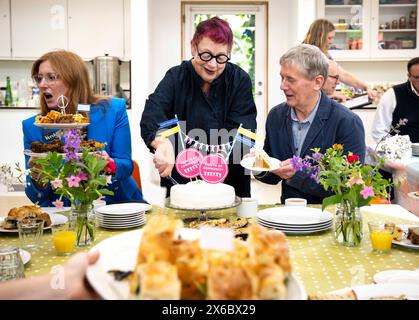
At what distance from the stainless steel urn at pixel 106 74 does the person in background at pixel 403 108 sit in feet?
10.2

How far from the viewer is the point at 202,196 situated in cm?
189

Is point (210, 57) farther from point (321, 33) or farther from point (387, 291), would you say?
point (321, 33)

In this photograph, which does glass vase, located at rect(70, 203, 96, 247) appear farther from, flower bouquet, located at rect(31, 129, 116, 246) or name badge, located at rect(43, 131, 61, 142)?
name badge, located at rect(43, 131, 61, 142)

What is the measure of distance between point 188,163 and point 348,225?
63 cm

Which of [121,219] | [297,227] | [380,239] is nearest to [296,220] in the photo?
[297,227]

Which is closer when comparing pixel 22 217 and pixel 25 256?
pixel 25 256

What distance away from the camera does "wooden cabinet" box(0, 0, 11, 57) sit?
6.41m

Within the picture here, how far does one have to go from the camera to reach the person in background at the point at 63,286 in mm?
700

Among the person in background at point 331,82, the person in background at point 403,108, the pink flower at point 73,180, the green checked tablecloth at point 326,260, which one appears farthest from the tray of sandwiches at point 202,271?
the person in background at point 403,108

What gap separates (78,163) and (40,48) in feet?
17.1

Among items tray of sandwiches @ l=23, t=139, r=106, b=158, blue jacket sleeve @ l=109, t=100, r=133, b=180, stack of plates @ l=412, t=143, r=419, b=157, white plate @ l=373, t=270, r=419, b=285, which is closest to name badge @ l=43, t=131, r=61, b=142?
tray of sandwiches @ l=23, t=139, r=106, b=158

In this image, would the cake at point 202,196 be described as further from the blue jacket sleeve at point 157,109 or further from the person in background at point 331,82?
the person in background at point 331,82

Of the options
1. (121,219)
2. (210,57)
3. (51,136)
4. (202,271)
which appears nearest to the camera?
(202,271)

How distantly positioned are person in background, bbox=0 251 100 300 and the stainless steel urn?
5.57 m
